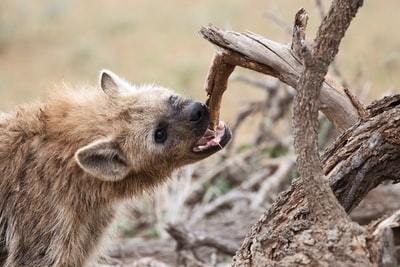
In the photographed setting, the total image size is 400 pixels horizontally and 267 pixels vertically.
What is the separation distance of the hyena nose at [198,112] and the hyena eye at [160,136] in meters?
0.23

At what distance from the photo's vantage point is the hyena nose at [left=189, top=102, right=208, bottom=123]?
17.0 feet

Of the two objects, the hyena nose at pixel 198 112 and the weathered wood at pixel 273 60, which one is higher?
the hyena nose at pixel 198 112

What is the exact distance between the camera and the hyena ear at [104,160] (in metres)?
5.11

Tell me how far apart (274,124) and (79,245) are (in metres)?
4.15

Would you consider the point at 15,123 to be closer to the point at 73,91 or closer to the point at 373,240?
the point at 73,91

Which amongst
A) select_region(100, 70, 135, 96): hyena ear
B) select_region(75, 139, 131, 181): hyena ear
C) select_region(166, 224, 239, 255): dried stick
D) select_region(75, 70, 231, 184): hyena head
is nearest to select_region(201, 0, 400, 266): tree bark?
select_region(75, 70, 231, 184): hyena head

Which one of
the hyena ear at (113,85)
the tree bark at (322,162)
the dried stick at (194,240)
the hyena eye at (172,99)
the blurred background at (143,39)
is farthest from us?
the blurred background at (143,39)

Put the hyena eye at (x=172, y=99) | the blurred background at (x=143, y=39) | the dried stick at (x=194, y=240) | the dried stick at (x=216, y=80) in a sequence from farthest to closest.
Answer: the blurred background at (x=143, y=39)
the dried stick at (x=194, y=240)
the hyena eye at (x=172, y=99)
the dried stick at (x=216, y=80)

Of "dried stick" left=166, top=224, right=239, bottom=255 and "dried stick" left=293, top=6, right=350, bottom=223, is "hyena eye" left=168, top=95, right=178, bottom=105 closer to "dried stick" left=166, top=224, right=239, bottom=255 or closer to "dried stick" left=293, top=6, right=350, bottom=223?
"dried stick" left=166, top=224, right=239, bottom=255

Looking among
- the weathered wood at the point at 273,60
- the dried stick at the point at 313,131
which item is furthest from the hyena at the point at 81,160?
the dried stick at the point at 313,131

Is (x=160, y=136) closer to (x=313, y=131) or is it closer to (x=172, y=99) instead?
(x=172, y=99)

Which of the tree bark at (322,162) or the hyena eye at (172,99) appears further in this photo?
the hyena eye at (172,99)

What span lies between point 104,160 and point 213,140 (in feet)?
2.51

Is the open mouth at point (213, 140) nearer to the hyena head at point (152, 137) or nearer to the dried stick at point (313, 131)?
the hyena head at point (152, 137)
